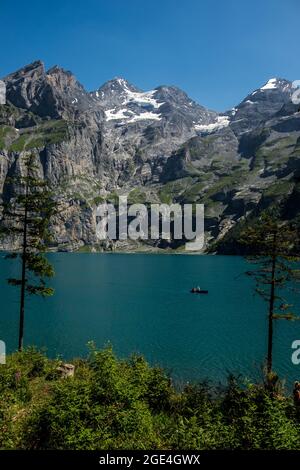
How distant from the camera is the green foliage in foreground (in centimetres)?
1568

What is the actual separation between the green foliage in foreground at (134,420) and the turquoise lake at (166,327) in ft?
26.5

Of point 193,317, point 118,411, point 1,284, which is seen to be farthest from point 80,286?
point 118,411

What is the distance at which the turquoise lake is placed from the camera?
51062 mm

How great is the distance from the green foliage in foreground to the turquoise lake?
808cm

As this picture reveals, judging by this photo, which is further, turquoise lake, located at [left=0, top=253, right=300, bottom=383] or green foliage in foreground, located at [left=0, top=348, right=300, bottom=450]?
turquoise lake, located at [left=0, top=253, right=300, bottom=383]

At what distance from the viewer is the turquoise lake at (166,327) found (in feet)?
168

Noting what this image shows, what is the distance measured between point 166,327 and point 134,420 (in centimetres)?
5710

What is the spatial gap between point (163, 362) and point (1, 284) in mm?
96022

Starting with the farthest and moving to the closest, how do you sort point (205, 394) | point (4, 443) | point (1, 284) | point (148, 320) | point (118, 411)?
point (1, 284) < point (148, 320) < point (205, 394) < point (118, 411) < point (4, 443)

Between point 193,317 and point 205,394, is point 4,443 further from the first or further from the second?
point 193,317

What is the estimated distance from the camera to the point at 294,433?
1588 centimetres

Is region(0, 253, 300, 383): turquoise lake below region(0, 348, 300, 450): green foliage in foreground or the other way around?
below

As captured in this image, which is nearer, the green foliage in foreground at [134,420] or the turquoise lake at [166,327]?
the green foliage in foreground at [134,420]

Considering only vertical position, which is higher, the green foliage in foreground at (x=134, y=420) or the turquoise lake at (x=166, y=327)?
the green foliage in foreground at (x=134, y=420)
